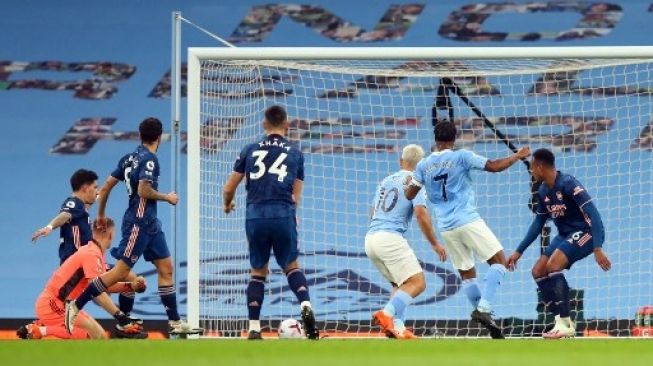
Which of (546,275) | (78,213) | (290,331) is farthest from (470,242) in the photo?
(78,213)

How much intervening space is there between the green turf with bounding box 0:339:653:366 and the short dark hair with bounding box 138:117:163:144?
2.26m

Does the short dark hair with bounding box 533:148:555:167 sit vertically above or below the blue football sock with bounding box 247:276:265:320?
above

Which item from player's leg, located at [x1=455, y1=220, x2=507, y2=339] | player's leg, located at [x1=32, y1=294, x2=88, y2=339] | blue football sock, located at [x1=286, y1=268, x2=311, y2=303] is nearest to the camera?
blue football sock, located at [x1=286, y1=268, x2=311, y2=303]

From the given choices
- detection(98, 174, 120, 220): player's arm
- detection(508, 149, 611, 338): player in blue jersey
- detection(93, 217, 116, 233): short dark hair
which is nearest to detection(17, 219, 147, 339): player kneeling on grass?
detection(93, 217, 116, 233): short dark hair

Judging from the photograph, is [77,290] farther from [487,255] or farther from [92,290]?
[487,255]

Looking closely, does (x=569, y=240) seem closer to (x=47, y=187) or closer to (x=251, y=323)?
(x=251, y=323)

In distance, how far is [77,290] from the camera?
11648mm

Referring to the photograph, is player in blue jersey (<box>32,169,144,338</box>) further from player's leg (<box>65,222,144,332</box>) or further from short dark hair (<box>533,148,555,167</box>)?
short dark hair (<box>533,148,555,167</box>)

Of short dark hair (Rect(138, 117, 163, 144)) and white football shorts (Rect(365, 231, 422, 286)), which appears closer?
short dark hair (Rect(138, 117, 163, 144))

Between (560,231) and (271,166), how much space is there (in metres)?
2.68

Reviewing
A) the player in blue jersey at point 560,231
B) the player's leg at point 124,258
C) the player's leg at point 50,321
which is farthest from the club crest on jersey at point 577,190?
the player's leg at point 50,321

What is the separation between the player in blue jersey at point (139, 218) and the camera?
34.8 ft

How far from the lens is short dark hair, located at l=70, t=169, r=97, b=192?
11625 mm

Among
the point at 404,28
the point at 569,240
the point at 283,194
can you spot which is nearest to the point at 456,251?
the point at 569,240
